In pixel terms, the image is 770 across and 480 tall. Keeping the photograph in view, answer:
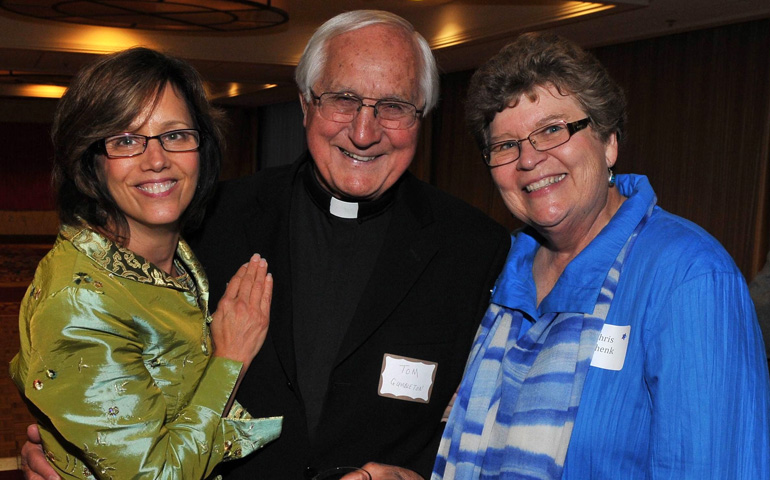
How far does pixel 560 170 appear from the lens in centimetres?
167

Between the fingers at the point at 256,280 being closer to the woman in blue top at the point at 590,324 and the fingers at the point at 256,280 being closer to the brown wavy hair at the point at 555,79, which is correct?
the woman in blue top at the point at 590,324

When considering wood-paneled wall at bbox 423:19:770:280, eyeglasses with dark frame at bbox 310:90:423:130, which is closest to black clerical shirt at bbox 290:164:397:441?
eyeglasses with dark frame at bbox 310:90:423:130

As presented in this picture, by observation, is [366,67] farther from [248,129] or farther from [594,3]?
[248,129]

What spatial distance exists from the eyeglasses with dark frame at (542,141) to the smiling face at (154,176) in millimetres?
733

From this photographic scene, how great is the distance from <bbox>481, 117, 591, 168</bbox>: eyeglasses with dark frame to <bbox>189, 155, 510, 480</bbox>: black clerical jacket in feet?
1.26

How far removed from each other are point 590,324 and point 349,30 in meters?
1.03

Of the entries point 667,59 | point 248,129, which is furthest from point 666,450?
point 248,129

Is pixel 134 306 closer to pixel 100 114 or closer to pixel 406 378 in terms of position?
pixel 100 114

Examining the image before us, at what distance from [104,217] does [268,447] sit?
70 cm

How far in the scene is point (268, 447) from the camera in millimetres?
1879

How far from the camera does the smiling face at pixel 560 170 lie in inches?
65.1

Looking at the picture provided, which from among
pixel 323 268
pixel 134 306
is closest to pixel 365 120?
pixel 323 268

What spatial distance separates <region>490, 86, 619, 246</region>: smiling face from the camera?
1653 mm

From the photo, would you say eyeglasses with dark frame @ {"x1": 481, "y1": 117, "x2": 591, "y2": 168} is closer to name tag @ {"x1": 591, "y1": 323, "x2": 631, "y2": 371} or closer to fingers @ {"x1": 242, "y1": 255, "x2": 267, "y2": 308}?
name tag @ {"x1": 591, "y1": 323, "x2": 631, "y2": 371}
